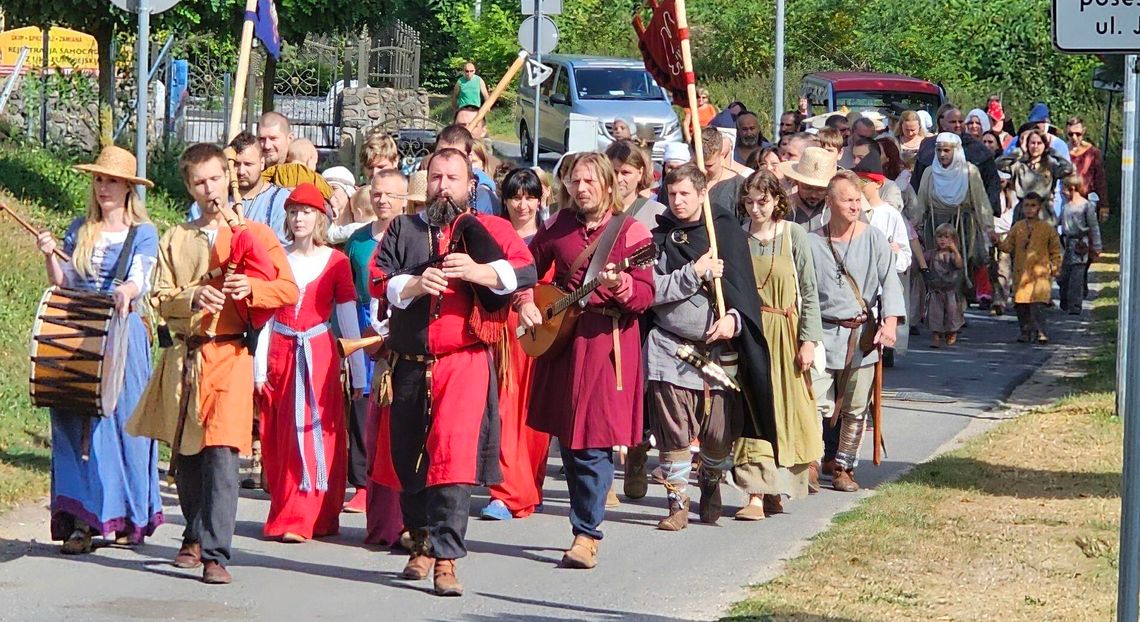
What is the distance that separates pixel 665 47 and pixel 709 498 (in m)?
2.31

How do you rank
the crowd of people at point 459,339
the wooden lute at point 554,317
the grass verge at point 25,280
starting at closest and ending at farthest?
the crowd of people at point 459,339 < the wooden lute at point 554,317 < the grass verge at point 25,280

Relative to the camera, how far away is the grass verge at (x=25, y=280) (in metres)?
10.9

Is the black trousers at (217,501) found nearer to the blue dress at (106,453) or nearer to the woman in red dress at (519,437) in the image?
the blue dress at (106,453)

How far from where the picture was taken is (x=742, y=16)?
155 feet

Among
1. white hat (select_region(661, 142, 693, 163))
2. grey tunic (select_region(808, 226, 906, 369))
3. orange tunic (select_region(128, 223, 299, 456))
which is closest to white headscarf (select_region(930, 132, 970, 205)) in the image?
white hat (select_region(661, 142, 693, 163))

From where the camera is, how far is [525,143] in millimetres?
34719

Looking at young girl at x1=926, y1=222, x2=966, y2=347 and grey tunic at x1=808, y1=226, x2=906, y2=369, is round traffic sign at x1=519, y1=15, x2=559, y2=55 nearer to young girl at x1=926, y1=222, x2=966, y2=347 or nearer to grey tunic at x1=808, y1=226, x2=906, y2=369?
young girl at x1=926, y1=222, x2=966, y2=347

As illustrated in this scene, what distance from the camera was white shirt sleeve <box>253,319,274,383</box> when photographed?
8844 mm

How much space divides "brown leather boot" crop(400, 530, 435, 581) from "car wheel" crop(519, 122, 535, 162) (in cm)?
2539

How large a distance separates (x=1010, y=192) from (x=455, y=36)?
30290 millimetres

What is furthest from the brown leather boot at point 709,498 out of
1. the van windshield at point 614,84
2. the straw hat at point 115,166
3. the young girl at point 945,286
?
the van windshield at point 614,84

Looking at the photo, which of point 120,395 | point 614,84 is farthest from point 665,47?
point 614,84

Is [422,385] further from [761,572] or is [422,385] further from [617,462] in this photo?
[617,462]

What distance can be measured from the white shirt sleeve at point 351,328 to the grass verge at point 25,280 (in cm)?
200
